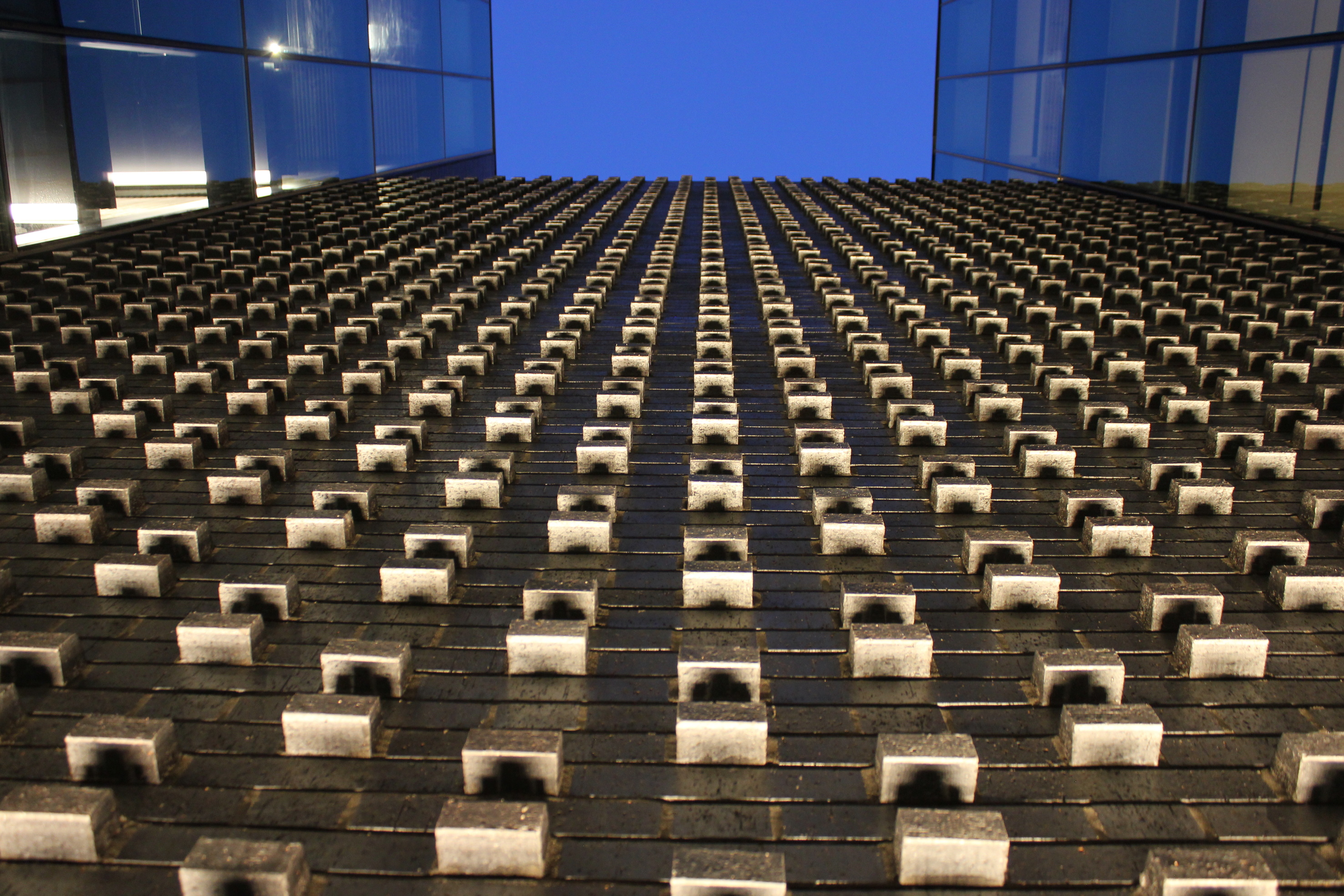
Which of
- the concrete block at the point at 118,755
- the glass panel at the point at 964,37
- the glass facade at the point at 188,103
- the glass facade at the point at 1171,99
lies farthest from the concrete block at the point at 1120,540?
the glass panel at the point at 964,37

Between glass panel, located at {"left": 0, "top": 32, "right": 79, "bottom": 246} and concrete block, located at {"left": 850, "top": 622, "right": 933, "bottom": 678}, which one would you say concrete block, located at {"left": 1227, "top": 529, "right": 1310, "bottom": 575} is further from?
glass panel, located at {"left": 0, "top": 32, "right": 79, "bottom": 246}

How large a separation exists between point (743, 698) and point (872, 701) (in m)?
0.38

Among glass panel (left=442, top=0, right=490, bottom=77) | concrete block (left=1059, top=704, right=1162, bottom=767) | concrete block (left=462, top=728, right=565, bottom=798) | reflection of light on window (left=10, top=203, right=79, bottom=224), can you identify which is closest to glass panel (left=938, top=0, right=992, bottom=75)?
glass panel (left=442, top=0, right=490, bottom=77)

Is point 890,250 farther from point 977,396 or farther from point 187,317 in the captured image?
point 187,317

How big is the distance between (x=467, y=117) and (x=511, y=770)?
92.5 feet

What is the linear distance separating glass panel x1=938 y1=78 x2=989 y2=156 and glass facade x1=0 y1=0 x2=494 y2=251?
13.5 metres

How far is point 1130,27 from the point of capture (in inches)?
643

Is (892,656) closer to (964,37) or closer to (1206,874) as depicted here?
(1206,874)

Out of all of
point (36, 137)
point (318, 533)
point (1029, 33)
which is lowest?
point (318, 533)

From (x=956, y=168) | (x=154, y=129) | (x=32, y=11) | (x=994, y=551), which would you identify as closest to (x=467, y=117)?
(x=956, y=168)

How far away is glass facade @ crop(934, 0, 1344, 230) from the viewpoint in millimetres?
11289

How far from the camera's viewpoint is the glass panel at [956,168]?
77.0ft

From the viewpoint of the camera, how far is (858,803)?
8.27ft

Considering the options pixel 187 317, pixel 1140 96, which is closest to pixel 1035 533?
pixel 187 317
